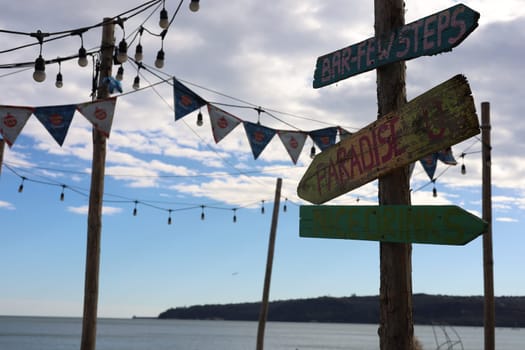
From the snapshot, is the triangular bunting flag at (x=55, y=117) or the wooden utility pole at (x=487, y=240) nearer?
the triangular bunting flag at (x=55, y=117)

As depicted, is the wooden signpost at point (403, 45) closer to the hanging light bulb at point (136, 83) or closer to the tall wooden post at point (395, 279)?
the tall wooden post at point (395, 279)

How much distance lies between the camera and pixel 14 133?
11.4 metres

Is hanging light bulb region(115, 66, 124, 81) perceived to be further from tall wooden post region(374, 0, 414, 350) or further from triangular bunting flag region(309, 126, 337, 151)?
tall wooden post region(374, 0, 414, 350)

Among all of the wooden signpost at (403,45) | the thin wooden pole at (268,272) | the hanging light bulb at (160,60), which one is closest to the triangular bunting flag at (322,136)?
the hanging light bulb at (160,60)

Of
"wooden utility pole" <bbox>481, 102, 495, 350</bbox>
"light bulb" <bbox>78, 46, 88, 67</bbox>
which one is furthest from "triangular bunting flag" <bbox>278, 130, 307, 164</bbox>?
"light bulb" <bbox>78, 46, 88, 67</bbox>

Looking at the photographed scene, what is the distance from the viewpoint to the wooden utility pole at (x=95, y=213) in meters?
11.1

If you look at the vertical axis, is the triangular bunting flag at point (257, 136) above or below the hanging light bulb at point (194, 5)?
below

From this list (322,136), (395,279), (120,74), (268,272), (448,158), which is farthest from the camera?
(268,272)

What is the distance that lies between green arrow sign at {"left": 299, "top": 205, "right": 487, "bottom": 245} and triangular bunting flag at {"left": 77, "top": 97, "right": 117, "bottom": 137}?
21.6ft

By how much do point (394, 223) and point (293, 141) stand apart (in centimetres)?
954

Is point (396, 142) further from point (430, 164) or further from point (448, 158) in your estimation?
point (448, 158)

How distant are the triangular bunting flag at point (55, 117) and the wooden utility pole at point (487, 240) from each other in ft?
26.5

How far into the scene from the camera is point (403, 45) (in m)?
5.29

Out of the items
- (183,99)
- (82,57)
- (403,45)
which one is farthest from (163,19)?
(403,45)
